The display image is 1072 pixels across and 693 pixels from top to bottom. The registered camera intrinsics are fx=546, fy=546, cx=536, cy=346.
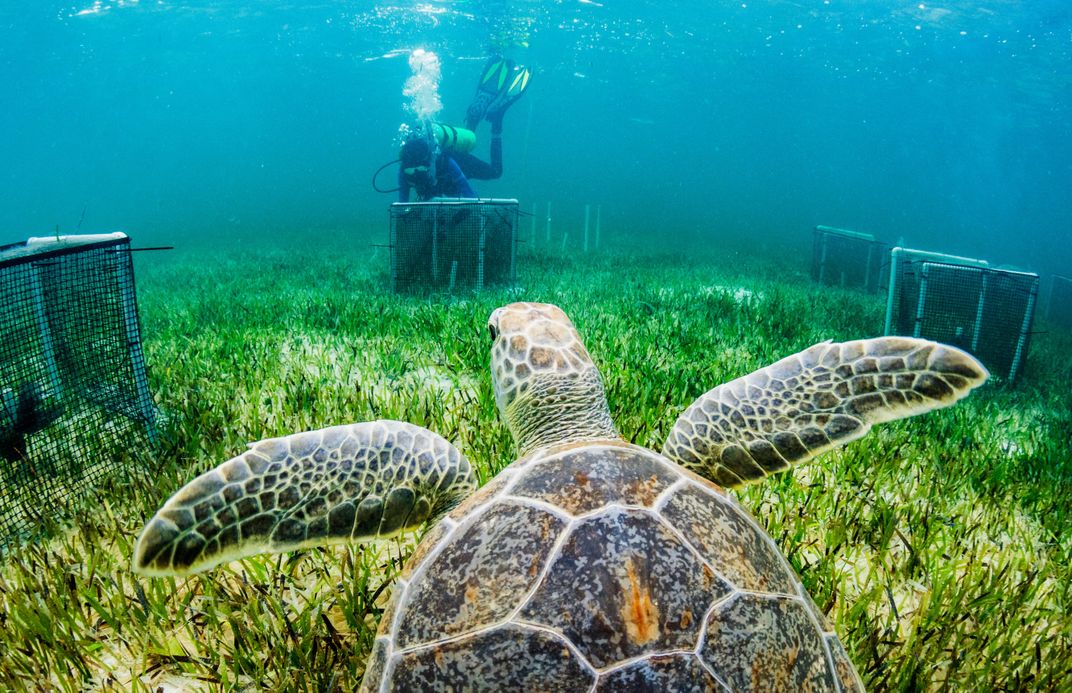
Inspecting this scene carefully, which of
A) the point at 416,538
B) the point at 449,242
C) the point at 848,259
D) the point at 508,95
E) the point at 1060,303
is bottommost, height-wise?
the point at 1060,303

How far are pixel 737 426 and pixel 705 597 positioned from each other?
80 cm

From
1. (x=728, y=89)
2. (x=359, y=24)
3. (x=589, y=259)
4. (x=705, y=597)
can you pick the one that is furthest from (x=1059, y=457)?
(x=728, y=89)

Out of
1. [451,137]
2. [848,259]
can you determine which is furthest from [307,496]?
[848,259]

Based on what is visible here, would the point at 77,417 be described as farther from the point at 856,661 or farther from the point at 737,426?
the point at 856,661

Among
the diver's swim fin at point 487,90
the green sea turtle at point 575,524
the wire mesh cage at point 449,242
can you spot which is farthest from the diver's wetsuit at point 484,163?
the green sea turtle at point 575,524

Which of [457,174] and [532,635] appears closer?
[532,635]

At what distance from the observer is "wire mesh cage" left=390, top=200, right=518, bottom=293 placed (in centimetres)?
676

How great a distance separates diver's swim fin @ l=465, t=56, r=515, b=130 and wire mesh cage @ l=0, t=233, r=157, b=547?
13075 mm

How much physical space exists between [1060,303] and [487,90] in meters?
14.6

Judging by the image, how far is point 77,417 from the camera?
8.21 ft

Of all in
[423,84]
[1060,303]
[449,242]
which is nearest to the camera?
[449,242]

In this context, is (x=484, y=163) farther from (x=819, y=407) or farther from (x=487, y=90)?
(x=819, y=407)

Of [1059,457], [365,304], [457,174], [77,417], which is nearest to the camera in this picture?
[77,417]

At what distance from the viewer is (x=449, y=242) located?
6.95m
